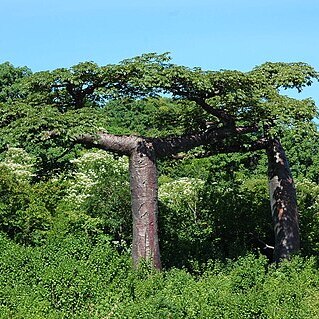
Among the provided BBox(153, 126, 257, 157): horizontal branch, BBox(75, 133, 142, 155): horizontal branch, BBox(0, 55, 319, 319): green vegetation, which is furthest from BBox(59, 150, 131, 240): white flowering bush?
BBox(75, 133, 142, 155): horizontal branch

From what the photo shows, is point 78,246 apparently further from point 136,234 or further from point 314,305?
point 314,305

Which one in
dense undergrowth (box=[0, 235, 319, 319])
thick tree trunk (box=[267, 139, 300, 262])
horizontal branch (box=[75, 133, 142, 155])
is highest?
horizontal branch (box=[75, 133, 142, 155])

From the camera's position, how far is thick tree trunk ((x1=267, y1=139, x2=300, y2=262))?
11164mm

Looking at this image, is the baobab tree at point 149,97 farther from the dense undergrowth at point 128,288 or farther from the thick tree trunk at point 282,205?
the dense undergrowth at point 128,288

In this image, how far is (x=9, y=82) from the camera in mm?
31828

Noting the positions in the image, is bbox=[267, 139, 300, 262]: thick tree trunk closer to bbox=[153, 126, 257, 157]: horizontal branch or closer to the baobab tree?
the baobab tree

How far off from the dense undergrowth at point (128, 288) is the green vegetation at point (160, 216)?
21 millimetres

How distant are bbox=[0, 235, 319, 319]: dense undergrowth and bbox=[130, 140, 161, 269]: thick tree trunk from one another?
34 centimetres

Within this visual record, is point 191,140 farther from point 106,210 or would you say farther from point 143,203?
point 106,210

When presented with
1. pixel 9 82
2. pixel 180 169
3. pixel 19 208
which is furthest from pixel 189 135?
pixel 9 82

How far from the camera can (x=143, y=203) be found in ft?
32.3

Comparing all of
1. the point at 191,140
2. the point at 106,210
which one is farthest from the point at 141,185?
the point at 106,210

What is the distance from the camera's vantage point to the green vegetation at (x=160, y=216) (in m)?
7.37

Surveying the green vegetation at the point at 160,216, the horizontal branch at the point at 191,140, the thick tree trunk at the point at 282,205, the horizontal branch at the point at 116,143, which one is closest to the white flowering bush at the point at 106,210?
the green vegetation at the point at 160,216
